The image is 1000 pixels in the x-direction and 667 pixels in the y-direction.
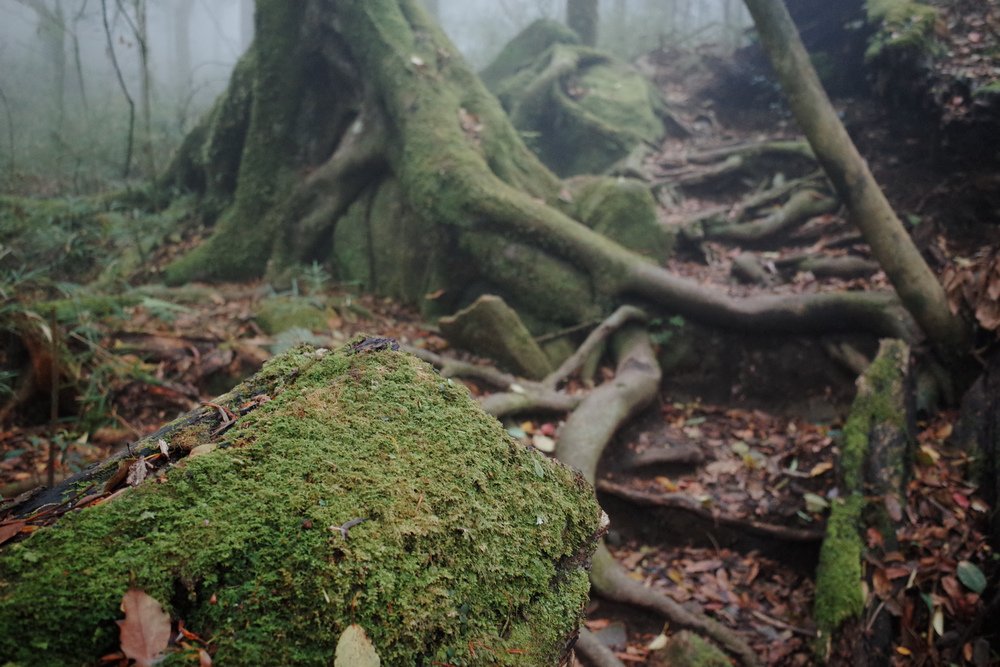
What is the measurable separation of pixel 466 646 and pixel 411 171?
5.49 meters

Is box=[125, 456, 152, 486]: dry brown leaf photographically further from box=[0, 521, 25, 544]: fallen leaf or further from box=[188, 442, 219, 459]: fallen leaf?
box=[0, 521, 25, 544]: fallen leaf

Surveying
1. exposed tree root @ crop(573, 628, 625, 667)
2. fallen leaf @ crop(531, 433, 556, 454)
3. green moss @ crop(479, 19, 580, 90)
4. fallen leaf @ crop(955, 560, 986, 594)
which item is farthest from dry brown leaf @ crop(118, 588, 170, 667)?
green moss @ crop(479, 19, 580, 90)

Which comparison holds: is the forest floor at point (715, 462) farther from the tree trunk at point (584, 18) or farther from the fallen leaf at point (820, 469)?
the tree trunk at point (584, 18)

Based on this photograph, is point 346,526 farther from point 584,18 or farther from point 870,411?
point 584,18

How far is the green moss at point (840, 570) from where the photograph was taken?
3.04 m

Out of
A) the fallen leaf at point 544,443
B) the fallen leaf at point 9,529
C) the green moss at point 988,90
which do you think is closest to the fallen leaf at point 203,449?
the fallen leaf at point 9,529

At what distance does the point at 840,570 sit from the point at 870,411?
49.3 inches

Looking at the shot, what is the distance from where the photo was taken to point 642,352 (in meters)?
5.35

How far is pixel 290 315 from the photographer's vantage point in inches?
194

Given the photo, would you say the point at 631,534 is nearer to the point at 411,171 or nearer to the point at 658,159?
the point at 411,171

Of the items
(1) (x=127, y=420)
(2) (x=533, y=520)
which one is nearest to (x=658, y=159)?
(1) (x=127, y=420)

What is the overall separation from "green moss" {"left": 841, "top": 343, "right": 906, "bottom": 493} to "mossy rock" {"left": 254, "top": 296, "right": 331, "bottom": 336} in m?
4.12

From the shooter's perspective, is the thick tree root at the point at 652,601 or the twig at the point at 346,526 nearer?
the twig at the point at 346,526

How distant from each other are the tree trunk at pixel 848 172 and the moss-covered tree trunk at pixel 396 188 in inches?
33.9
